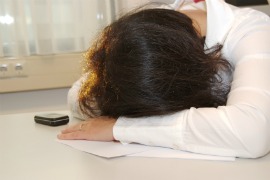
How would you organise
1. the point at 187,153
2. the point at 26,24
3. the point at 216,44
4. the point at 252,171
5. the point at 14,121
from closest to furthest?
the point at 252,171 → the point at 187,153 → the point at 216,44 → the point at 14,121 → the point at 26,24

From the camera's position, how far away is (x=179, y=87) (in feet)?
2.27

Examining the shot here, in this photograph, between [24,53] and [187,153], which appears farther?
[24,53]

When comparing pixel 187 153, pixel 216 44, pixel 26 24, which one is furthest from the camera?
pixel 26 24

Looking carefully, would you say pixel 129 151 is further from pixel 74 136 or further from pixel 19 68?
pixel 19 68

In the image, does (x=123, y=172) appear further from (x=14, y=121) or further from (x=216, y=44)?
(x=14, y=121)

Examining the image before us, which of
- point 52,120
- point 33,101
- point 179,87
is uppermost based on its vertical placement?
A: point 179,87

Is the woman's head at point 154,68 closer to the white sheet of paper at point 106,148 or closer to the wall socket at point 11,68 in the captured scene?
the white sheet of paper at point 106,148

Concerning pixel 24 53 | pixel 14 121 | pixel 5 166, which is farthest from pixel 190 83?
pixel 24 53

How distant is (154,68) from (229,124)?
0.59 feet

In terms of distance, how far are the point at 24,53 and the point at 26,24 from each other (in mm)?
145

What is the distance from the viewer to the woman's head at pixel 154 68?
674 millimetres

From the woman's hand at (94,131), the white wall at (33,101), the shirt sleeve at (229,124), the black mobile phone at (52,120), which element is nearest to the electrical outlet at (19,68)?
the white wall at (33,101)

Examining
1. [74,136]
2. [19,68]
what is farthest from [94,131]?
[19,68]

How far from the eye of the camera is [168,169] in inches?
22.1
